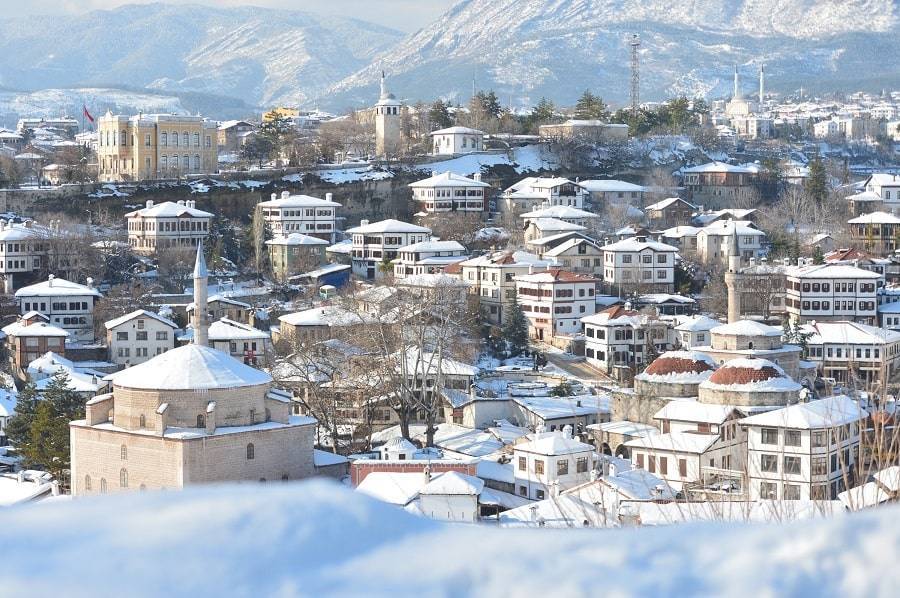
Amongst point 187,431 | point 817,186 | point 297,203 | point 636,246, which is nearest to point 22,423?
point 187,431

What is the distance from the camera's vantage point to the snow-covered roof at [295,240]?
34525 millimetres

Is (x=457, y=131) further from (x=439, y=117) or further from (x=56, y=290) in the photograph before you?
(x=56, y=290)

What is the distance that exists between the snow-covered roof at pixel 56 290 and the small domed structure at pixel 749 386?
1259 cm

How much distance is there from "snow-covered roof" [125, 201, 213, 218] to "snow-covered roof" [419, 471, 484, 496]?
18.9 metres

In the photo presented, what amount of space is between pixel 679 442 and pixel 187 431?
255 inches

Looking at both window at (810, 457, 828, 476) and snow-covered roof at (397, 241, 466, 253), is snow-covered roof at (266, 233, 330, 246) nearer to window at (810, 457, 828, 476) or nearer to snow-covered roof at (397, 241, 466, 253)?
snow-covered roof at (397, 241, 466, 253)

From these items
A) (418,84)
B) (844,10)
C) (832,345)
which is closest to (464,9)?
(418,84)

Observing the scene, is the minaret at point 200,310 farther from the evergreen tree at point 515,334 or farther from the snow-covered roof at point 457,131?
the snow-covered roof at point 457,131

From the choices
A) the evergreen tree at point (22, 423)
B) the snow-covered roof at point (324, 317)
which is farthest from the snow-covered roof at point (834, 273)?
the evergreen tree at point (22, 423)

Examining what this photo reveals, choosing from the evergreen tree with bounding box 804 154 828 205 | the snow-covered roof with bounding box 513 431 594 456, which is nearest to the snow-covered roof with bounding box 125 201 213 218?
the evergreen tree with bounding box 804 154 828 205

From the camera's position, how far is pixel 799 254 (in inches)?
1383

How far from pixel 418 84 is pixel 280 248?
10514 centimetres

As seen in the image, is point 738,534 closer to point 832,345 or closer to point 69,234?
point 832,345

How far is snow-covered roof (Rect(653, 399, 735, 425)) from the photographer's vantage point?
21469 mm
